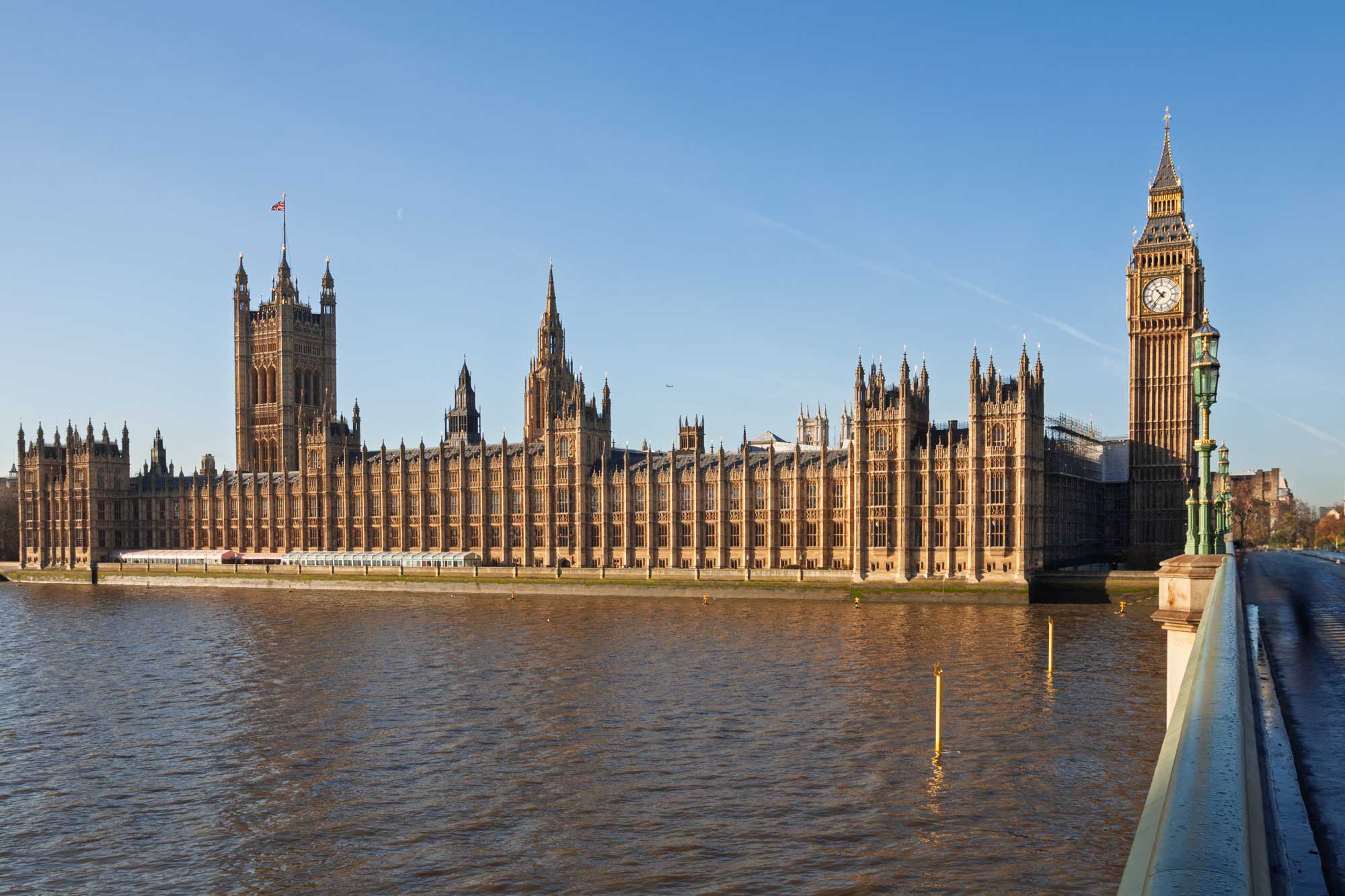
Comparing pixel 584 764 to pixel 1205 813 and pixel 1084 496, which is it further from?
pixel 1084 496

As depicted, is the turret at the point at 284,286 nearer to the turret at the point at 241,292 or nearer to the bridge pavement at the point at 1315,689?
the turret at the point at 241,292

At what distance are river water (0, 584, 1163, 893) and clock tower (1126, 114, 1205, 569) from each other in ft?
171

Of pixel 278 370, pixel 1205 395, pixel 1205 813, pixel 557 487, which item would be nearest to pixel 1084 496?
pixel 557 487

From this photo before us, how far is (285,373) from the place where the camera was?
18325 cm

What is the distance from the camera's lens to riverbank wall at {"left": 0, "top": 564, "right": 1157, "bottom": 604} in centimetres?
9231

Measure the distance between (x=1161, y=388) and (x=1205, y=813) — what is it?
12151 centimetres

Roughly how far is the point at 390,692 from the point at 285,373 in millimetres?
143545

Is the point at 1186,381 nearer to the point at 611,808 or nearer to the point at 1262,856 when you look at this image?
the point at 611,808

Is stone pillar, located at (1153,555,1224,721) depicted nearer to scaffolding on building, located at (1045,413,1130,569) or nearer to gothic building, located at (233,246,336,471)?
scaffolding on building, located at (1045,413,1130,569)

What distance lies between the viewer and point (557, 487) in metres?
128

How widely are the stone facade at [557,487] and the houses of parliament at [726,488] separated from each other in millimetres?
258

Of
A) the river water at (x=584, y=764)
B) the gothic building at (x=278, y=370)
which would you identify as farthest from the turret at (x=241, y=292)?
the river water at (x=584, y=764)

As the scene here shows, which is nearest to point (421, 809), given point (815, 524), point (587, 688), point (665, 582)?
point (587, 688)

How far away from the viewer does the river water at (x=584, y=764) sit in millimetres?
27844
